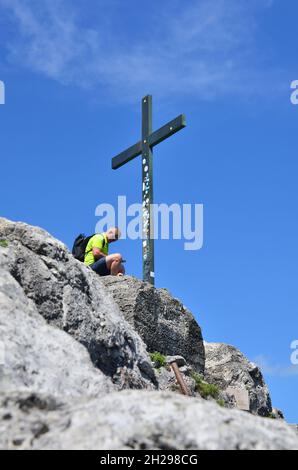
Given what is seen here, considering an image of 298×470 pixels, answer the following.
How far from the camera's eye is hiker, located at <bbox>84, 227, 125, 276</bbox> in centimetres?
1666

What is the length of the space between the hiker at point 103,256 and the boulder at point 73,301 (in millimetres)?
4823

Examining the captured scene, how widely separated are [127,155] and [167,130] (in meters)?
1.72

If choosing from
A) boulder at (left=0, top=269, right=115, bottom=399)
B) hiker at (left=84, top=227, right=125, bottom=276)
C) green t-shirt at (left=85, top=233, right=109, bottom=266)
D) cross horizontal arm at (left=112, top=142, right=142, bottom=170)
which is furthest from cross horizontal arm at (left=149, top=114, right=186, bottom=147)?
boulder at (left=0, top=269, right=115, bottom=399)

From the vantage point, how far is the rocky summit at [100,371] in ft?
15.8

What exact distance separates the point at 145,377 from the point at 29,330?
391 centimetres

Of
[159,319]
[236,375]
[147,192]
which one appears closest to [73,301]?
[159,319]

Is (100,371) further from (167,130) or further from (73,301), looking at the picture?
(167,130)

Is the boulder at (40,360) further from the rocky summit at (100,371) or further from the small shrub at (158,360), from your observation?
the small shrub at (158,360)

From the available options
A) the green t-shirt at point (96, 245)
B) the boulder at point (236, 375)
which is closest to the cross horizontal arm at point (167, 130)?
the green t-shirt at point (96, 245)

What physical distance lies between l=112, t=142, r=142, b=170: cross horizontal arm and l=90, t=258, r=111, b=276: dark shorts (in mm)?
4607

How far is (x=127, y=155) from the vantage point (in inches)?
818

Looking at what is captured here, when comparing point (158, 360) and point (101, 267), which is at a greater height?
point (101, 267)

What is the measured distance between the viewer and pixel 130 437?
4.76 m

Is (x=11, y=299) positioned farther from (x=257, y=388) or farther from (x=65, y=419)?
(x=257, y=388)
